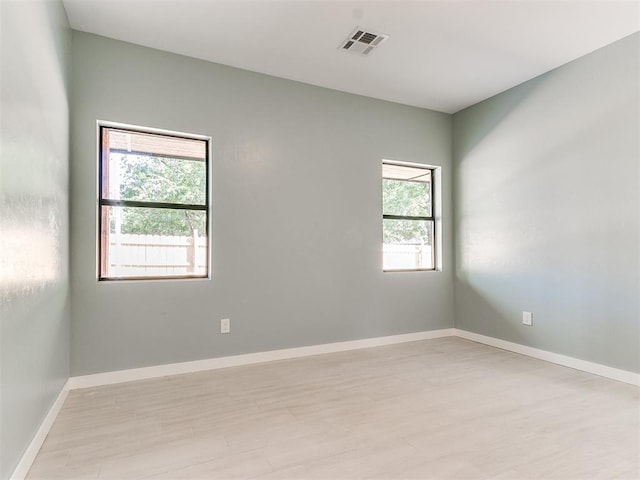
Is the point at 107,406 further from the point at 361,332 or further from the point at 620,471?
the point at 620,471

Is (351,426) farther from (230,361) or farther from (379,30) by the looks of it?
(379,30)

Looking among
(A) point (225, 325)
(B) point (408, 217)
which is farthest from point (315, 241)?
(B) point (408, 217)

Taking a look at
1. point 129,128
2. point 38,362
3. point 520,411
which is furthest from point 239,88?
point 520,411

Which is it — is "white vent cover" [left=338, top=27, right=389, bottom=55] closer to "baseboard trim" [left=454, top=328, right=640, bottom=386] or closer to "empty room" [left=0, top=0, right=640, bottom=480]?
"empty room" [left=0, top=0, right=640, bottom=480]

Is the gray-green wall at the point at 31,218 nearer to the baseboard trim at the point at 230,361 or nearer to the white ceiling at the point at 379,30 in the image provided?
the baseboard trim at the point at 230,361

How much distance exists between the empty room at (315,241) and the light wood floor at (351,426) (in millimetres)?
18

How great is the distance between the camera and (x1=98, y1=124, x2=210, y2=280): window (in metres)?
3.00

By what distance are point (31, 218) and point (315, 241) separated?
2397 millimetres

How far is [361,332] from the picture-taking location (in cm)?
396

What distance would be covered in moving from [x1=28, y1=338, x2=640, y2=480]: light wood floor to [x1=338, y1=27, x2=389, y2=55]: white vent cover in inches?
109

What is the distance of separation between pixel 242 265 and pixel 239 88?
5.51 ft

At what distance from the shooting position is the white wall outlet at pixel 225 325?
329 cm

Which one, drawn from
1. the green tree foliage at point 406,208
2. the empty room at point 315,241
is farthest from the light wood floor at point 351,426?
the green tree foliage at point 406,208

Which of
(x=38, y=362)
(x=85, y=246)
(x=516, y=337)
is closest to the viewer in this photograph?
(x=38, y=362)
